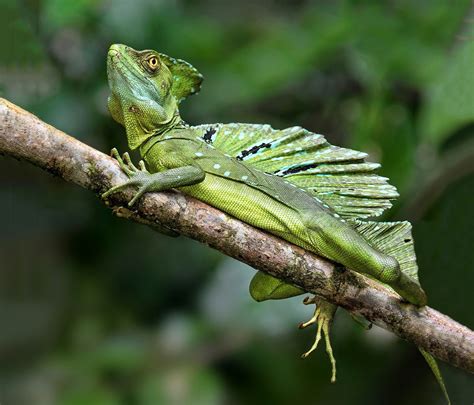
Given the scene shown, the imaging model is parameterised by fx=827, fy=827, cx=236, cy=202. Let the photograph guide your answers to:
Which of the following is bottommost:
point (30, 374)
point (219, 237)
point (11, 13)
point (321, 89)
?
point (30, 374)

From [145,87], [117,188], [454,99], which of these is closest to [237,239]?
[117,188]

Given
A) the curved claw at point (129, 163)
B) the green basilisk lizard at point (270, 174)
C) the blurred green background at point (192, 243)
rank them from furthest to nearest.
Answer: the blurred green background at point (192, 243) < the green basilisk lizard at point (270, 174) < the curved claw at point (129, 163)

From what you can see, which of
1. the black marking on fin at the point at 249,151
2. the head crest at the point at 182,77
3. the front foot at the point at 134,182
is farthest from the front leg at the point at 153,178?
the head crest at the point at 182,77

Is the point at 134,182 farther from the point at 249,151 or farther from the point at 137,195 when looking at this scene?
the point at 249,151

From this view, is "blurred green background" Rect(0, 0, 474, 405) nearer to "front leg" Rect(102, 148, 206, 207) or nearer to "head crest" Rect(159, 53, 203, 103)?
"head crest" Rect(159, 53, 203, 103)

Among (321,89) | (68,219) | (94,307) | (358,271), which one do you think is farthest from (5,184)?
(358,271)

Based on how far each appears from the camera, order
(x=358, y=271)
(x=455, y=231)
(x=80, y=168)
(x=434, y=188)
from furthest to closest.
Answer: (x=434, y=188) → (x=455, y=231) → (x=358, y=271) → (x=80, y=168)

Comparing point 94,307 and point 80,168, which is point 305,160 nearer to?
point 80,168

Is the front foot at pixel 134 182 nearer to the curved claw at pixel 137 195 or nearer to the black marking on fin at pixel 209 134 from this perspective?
the curved claw at pixel 137 195
